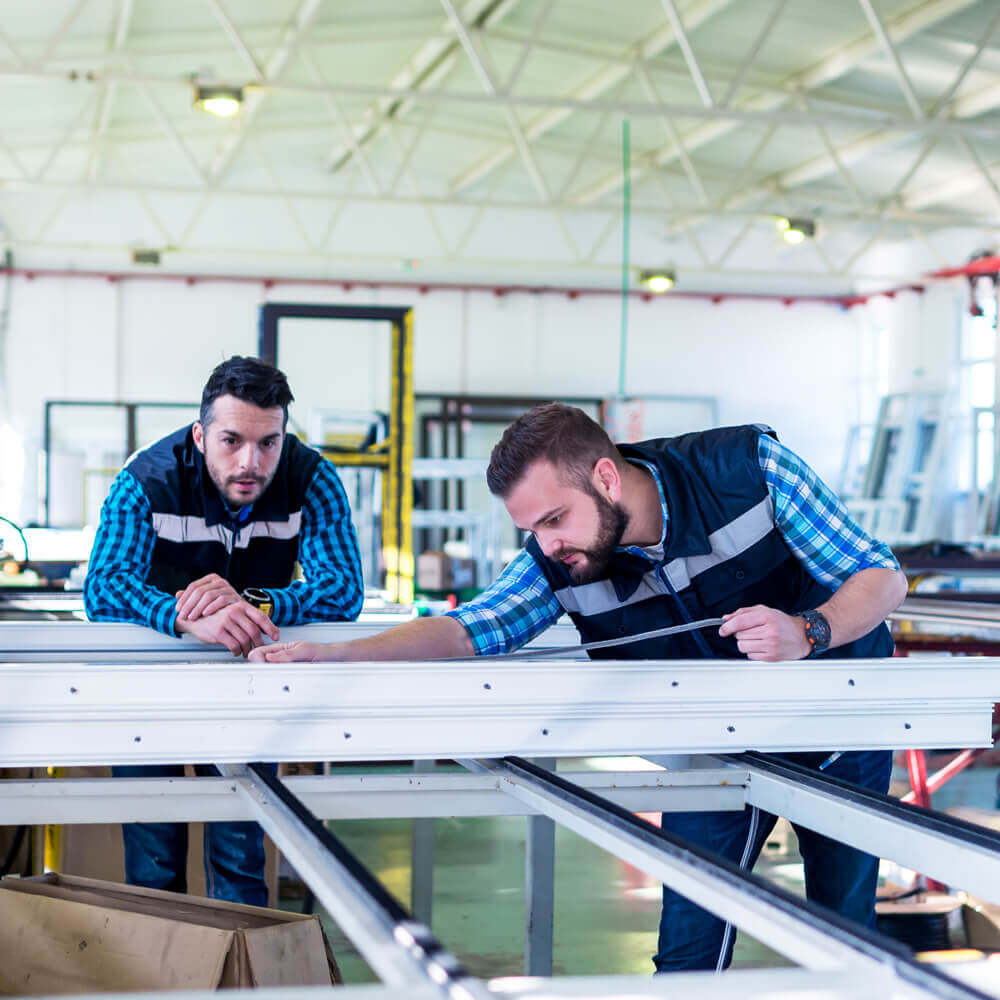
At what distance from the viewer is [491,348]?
45.6 ft

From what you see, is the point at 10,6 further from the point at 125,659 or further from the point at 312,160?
the point at 125,659

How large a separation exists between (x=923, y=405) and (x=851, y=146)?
132 inches

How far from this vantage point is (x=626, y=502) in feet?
6.60

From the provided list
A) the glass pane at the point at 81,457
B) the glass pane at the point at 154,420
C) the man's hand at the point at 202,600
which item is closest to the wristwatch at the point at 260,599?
the man's hand at the point at 202,600

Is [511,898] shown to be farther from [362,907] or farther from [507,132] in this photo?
[507,132]

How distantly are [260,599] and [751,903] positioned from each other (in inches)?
62.7

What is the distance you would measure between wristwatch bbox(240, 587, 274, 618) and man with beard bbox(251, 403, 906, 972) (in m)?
0.52

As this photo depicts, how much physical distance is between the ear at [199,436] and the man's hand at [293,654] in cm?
82

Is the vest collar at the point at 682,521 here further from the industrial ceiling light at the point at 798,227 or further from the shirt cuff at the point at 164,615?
the industrial ceiling light at the point at 798,227

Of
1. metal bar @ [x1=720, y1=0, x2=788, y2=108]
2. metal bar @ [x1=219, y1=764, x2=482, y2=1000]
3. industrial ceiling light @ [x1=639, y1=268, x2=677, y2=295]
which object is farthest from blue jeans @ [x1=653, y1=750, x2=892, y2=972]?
industrial ceiling light @ [x1=639, y1=268, x2=677, y2=295]

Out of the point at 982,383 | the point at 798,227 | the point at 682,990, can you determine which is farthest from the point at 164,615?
the point at 982,383

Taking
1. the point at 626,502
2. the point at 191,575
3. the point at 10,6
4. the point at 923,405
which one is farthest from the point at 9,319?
the point at 626,502

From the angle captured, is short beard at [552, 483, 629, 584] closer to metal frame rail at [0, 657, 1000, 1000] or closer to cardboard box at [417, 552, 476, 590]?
metal frame rail at [0, 657, 1000, 1000]

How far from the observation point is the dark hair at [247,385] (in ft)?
8.45
